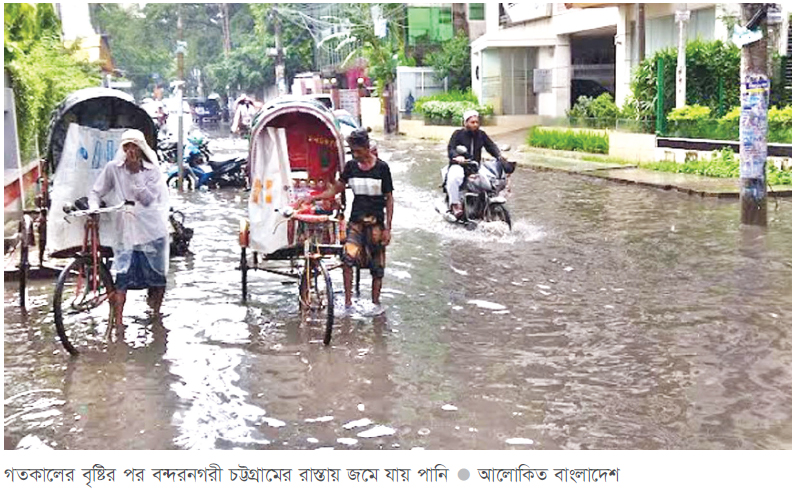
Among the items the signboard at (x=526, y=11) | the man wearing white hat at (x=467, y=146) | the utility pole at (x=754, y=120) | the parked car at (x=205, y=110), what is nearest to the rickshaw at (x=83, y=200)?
the man wearing white hat at (x=467, y=146)

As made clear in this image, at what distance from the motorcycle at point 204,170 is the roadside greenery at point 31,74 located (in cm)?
212

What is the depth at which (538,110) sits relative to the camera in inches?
1276

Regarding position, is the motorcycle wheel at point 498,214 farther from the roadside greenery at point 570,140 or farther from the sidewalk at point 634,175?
the roadside greenery at point 570,140

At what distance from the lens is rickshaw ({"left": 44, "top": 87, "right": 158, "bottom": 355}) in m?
6.71

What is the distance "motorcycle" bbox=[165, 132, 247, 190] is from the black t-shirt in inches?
393

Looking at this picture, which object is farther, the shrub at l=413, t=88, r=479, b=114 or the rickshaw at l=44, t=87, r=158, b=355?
the shrub at l=413, t=88, r=479, b=114

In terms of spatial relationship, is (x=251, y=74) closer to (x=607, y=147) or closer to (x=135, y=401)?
(x=607, y=147)

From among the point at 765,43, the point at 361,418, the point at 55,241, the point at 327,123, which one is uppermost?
the point at 765,43

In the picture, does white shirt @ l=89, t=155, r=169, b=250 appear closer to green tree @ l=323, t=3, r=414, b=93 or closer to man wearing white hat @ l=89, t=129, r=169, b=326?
man wearing white hat @ l=89, t=129, r=169, b=326

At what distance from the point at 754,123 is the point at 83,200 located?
7262 mm

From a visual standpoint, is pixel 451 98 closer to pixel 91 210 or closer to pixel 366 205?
pixel 366 205

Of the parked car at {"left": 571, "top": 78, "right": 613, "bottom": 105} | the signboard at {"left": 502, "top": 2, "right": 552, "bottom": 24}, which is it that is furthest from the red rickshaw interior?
the parked car at {"left": 571, "top": 78, "right": 613, "bottom": 105}
